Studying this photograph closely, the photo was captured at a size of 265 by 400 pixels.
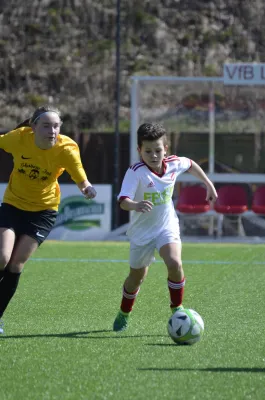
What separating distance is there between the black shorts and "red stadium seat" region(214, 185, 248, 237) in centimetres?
923

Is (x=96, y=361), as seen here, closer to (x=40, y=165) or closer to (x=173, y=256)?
(x=173, y=256)

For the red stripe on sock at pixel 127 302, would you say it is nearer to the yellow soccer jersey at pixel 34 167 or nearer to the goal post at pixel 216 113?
the yellow soccer jersey at pixel 34 167

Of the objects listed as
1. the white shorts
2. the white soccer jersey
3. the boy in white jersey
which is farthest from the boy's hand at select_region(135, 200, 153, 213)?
the white shorts

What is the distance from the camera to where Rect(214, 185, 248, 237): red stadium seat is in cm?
1575

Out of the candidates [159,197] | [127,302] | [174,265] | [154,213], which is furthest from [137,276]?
[159,197]

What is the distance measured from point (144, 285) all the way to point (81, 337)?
10.8 feet

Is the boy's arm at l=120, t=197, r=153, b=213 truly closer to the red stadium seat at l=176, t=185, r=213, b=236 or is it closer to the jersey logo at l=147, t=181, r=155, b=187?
the jersey logo at l=147, t=181, r=155, b=187

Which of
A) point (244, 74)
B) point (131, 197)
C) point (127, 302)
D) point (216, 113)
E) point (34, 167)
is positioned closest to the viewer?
point (131, 197)

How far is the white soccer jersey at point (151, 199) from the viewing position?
6535 mm

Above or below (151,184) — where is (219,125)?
below

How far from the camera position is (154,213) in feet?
21.7

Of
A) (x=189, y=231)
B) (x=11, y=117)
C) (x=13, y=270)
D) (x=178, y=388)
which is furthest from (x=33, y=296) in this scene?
(x=11, y=117)

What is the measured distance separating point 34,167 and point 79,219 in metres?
9.48

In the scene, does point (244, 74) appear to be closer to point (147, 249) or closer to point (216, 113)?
point (216, 113)
